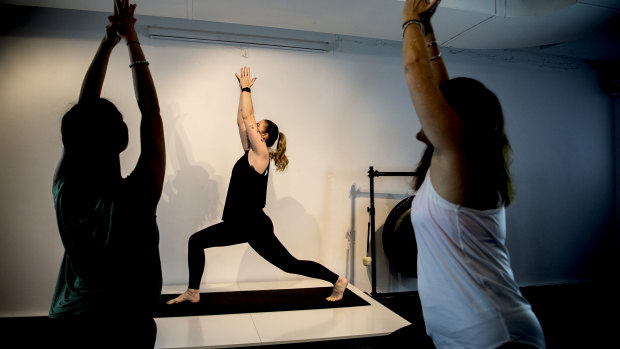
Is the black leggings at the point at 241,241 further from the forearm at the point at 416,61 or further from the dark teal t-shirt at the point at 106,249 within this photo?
the forearm at the point at 416,61

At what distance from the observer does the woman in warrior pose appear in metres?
0.86

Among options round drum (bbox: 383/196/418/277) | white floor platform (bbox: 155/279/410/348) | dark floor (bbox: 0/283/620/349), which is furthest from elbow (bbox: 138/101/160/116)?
round drum (bbox: 383/196/418/277)

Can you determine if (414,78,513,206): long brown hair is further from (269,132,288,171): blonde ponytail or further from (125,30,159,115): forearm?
(269,132,288,171): blonde ponytail

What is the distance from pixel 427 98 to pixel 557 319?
11.1ft

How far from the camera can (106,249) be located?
91 centimetres

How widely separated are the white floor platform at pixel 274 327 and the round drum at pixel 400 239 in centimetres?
104

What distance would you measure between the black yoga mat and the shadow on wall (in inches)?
19.2

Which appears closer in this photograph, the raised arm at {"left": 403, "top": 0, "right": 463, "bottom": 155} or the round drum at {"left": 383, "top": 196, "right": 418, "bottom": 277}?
the raised arm at {"left": 403, "top": 0, "right": 463, "bottom": 155}

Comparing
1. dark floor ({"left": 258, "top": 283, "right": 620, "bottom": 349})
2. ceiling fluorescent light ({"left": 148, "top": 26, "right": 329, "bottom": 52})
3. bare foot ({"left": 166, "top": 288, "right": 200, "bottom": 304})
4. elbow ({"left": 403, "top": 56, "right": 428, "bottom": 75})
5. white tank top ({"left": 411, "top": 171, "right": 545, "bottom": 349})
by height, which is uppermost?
ceiling fluorescent light ({"left": 148, "top": 26, "right": 329, "bottom": 52})

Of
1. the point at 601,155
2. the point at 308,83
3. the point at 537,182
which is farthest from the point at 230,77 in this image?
the point at 601,155

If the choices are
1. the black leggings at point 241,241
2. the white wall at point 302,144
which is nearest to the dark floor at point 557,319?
the white wall at point 302,144

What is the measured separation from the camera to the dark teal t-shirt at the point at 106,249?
2.99 feet

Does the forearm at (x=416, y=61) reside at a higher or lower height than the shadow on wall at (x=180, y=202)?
higher

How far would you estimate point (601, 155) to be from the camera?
15.6 feet
